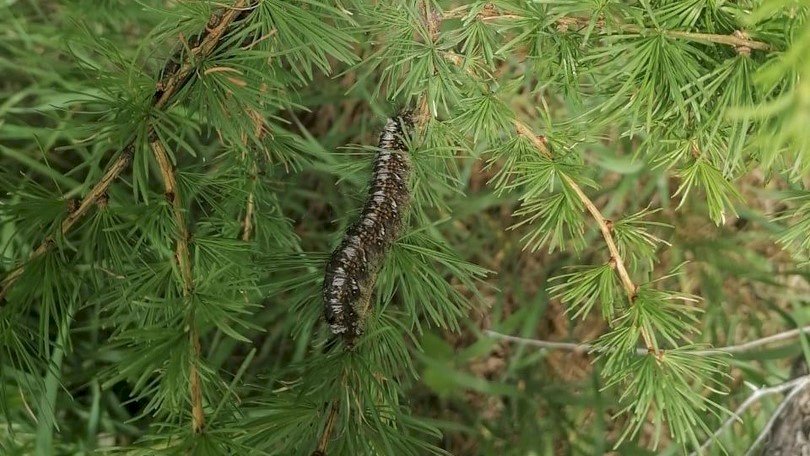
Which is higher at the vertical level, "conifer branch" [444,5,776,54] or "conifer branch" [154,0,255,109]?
"conifer branch" [444,5,776,54]

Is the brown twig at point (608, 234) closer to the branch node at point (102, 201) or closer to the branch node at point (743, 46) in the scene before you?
the branch node at point (743, 46)

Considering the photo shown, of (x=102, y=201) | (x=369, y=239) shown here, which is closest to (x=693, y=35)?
(x=369, y=239)

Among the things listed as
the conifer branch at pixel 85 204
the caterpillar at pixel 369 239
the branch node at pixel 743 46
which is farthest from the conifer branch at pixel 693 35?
the conifer branch at pixel 85 204

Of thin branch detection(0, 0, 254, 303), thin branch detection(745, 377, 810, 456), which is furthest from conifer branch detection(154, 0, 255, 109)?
thin branch detection(745, 377, 810, 456)

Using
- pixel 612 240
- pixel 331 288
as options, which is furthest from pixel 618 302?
pixel 331 288

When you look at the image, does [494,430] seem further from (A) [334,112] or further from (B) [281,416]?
(B) [281,416]

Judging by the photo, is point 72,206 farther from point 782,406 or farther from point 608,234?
point 782,406

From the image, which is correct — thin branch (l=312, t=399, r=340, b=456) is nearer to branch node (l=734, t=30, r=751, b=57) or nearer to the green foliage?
the green foliage

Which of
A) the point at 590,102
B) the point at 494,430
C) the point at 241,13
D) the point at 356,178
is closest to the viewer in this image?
the point at 241,13
